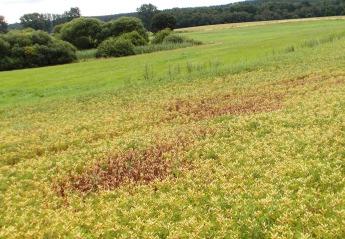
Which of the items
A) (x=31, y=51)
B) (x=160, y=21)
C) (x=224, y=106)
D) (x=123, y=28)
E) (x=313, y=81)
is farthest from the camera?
(x=160, y=21)

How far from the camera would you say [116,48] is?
8812cm

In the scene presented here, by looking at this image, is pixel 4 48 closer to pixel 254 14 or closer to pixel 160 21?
pixel 160 21

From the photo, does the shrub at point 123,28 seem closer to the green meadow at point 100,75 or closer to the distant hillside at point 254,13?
the green meadow at point 100,75

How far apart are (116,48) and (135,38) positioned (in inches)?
439

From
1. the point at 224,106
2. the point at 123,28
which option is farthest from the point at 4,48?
the point at 224,106

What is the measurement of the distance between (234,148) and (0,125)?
18028 millimetres

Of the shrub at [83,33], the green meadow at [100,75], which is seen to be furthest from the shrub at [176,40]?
the green meadow at [100,75]

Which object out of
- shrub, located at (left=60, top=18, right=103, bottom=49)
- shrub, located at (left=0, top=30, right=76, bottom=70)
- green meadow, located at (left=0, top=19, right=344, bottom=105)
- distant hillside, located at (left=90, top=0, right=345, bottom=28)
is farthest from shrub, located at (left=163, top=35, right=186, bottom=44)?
distant hillside, located at (left=90, top=0, right=345, bottom=28)

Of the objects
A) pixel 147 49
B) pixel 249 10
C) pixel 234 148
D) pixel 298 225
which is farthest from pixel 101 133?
pixel 249 10

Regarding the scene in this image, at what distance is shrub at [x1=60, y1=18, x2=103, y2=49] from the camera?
347 feet

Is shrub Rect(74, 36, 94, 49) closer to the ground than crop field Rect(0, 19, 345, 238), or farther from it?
closer to the ground

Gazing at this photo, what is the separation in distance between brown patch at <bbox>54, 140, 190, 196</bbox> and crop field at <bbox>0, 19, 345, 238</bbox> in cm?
5

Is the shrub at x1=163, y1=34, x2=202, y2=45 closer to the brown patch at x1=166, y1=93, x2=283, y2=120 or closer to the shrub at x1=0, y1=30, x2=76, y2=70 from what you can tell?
the shrub at x1=0, y1=30, x2=76, y2=70

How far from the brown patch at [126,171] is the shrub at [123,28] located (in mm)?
86954
